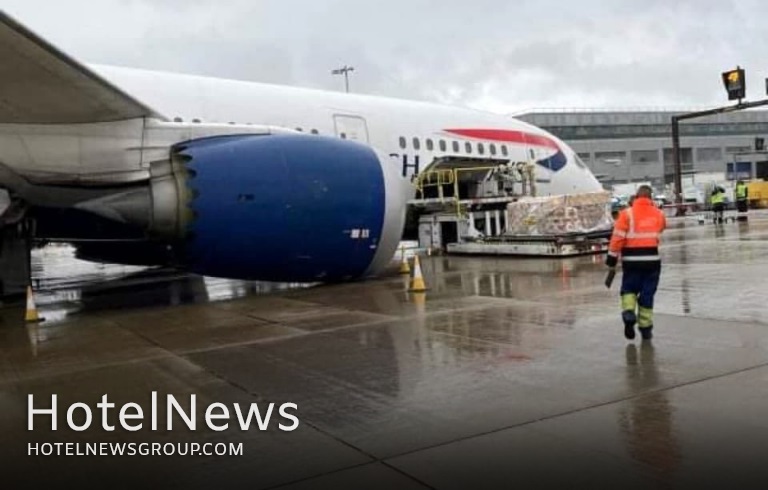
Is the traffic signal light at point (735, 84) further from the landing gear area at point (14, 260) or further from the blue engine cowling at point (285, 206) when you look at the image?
the landing gear area at point (14, 260)

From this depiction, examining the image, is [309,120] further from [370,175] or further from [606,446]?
[606,446]

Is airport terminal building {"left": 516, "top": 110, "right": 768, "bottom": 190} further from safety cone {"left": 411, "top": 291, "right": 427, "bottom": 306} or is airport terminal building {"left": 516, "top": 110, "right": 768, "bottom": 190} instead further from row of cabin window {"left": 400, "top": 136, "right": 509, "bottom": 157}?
safety cone {"left": 411, "top": 291, "right": 427, "bottom": 306}

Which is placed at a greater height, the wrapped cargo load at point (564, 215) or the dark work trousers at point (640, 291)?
the wrapped cargo load at point (564, 215)

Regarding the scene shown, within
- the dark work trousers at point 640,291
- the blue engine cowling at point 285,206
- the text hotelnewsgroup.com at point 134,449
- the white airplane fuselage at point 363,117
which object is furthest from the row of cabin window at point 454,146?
the text hotelnewsgroup.com at point 134,449

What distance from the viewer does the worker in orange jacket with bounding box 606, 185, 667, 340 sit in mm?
7070

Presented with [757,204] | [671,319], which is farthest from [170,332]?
[757,204]

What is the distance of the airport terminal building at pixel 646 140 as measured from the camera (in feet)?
343

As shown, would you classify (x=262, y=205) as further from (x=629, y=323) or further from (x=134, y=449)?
(x=134, y=449)

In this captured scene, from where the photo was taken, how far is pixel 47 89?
9586 mm

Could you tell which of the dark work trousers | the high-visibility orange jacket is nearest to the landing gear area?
the high-visibility orange jacket

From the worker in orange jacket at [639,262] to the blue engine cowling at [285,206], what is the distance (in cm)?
545

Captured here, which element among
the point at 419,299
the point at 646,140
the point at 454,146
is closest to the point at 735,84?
the point at 454,146

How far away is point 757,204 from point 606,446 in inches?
1939

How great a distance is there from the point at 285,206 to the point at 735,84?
72.8 feet
